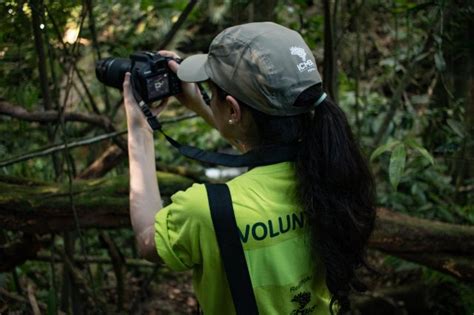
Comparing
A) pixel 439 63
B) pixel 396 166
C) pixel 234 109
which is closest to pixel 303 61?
pixel 234 109

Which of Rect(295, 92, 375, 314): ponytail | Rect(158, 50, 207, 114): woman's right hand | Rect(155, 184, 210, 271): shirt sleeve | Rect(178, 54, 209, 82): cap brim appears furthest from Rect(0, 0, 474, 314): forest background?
Rect(178, 54, 209, 82): cap brim

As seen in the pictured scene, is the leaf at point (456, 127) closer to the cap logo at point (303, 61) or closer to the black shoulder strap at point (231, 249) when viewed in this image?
the cap logo at point (303, 61)

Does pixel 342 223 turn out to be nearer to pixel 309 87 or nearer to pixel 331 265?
pixel 331 265

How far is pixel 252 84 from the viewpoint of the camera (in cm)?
152

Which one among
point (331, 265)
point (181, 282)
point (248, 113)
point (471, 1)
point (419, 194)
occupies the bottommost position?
point (181, 282)

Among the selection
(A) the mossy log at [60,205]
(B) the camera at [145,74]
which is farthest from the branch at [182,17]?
(B) the camera at [145,74]

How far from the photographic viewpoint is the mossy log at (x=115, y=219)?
2.50m

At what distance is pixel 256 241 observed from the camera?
5.01 feet

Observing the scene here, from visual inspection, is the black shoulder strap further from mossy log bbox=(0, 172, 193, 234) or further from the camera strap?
mossy log bbox=(0, 172, 193, 234)

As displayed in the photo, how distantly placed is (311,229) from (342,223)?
78mm

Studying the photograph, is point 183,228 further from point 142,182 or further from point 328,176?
point 328,176

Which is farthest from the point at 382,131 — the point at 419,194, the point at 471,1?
the point at 471,1

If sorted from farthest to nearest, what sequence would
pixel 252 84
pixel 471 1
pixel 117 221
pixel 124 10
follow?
pixel 124 10
pixel 471 1
pixel 117 221
pixel 252 84

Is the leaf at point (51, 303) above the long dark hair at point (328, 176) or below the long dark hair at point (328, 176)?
below
